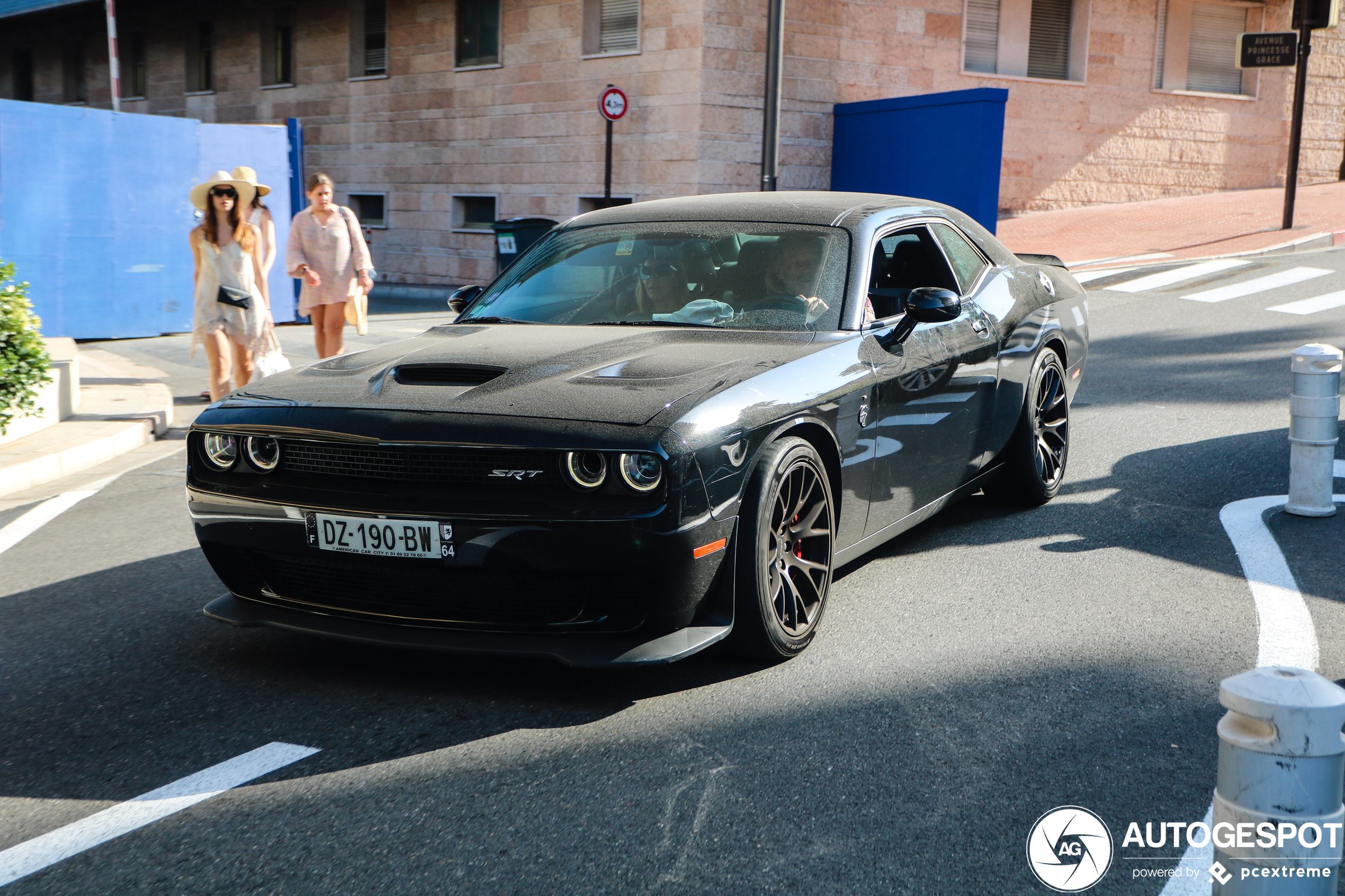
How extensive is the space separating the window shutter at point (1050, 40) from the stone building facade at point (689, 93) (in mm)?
35

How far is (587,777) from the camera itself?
126 inches

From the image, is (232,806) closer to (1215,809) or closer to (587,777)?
(587,777)

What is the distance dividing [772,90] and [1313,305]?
19.8 feet

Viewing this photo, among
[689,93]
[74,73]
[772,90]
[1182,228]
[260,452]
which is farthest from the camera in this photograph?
[74,73]

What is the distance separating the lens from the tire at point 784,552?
381cm

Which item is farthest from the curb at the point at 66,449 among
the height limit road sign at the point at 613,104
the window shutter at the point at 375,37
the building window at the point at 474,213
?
the window shutter at the point at 375,37

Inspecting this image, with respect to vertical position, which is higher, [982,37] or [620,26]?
[982,37]

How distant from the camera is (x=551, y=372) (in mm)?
3959

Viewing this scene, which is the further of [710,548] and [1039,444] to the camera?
[1039,444]

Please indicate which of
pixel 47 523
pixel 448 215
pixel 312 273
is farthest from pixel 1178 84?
pixel 47 523

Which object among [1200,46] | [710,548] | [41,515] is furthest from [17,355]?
[1200,46]

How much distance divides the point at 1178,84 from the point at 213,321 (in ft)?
65.0

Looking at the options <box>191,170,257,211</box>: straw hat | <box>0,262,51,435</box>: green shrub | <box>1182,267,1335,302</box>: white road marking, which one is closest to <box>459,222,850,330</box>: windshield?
<box>0,262,51,435</box>: green shrub

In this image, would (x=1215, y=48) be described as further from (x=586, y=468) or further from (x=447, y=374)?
(x=586, y=468)
